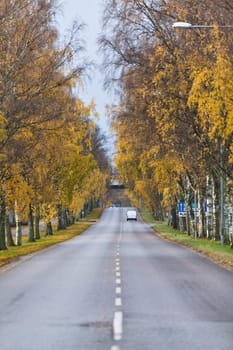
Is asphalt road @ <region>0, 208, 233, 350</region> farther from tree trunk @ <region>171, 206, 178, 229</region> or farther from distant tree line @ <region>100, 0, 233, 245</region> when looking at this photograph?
tree trunk @ <region>171, 206, 178, 229</region>

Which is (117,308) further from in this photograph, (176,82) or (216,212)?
(216,212)

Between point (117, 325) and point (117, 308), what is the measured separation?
2.18 metres

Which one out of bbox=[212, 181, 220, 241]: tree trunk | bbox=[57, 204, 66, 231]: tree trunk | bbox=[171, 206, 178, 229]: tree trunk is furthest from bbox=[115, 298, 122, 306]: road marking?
bbox=[57, 204, 66, 231]: tree trunk

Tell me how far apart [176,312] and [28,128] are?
22298mm

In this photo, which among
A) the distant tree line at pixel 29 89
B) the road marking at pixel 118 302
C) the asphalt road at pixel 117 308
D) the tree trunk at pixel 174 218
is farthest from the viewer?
the tree trunk at pixel 174 218

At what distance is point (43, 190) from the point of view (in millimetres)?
Answer: 43531

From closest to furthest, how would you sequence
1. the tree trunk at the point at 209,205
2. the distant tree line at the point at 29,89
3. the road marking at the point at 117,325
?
the road marking at the point at 117,325 < the distant tree line at the point at 29,89 < the tree trunk at the point at 209,205

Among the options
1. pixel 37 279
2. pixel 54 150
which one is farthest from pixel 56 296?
pixel 54 150

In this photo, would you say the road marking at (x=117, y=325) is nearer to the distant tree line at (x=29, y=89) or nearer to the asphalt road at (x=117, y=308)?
the asphalt road at (x=117, y=308)

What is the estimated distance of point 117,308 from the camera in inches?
543

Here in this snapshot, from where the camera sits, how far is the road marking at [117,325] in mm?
10656

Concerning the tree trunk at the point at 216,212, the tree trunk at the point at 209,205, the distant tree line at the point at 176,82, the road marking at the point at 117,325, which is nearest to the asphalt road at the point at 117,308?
the road marking at the point at 117,325

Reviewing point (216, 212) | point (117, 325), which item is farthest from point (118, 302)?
point (216, 212)

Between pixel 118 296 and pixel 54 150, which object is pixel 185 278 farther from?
pixel 54 150
